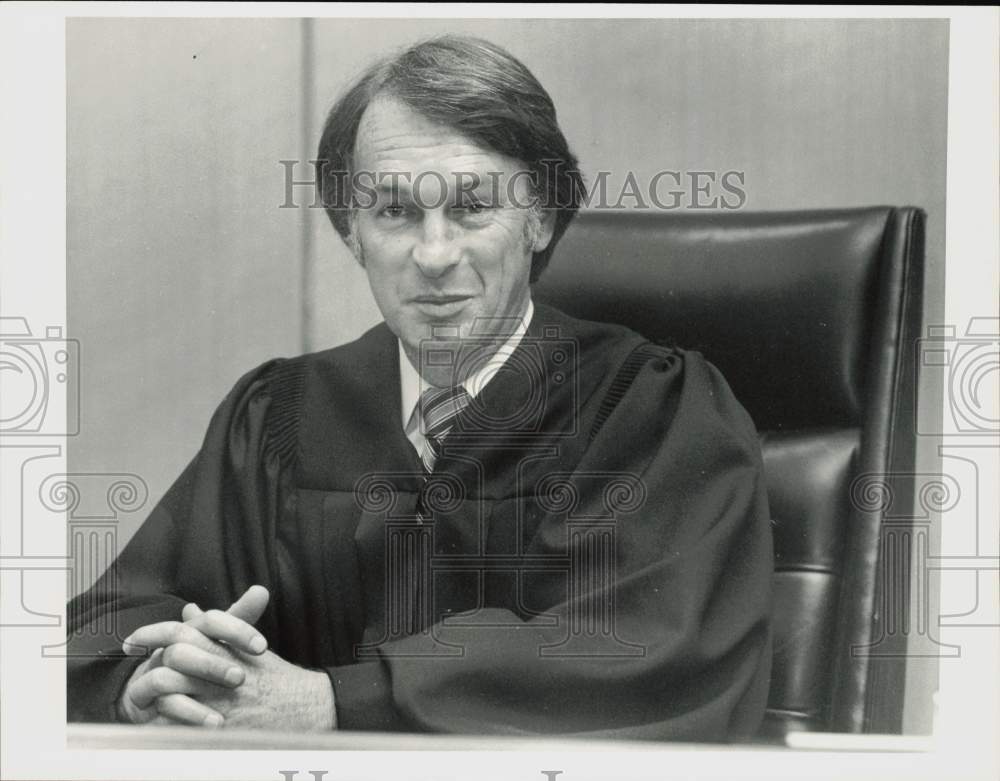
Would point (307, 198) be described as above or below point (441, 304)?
above

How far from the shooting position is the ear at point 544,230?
4.42 feet

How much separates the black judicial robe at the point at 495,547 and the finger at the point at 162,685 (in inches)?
2.1

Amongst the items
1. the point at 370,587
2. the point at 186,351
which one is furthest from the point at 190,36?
the point at 370,587

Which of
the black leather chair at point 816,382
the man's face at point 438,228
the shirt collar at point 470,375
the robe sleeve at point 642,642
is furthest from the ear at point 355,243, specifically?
the robe sleeve at point 642,642

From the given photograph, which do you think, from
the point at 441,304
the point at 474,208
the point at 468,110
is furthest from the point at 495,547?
the point at 468,110

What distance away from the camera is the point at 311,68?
52.8 inches

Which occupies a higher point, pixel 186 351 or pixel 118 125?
pixel 118 125

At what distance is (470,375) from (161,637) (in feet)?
1.51

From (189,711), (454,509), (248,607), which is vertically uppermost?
(454,509)

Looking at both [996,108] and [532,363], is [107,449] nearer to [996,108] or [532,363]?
[532,363]

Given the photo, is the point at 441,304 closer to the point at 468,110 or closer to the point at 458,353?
the point at 458,353

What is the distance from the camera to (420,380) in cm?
136

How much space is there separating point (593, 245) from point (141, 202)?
540 millimetres

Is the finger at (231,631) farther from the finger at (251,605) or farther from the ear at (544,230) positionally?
the ear at (544,230)
